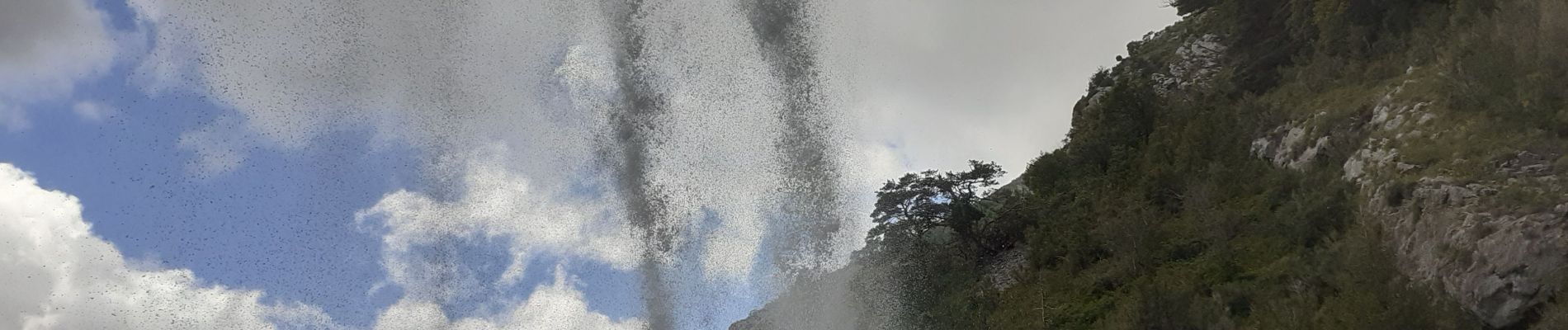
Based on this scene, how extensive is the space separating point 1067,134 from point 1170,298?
2446 centimetres

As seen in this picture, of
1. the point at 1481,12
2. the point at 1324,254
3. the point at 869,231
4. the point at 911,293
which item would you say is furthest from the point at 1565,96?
the point at 869,231

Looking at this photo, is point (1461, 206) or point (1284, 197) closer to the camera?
point (1461, 206)

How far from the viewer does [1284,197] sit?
75.2 ft

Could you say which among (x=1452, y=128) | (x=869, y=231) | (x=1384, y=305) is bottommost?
(x=1384, y=305)

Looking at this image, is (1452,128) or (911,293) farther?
(911,293)

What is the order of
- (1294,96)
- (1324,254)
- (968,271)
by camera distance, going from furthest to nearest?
1. (968,271)
2. (1294,96)
3. (1324,254)

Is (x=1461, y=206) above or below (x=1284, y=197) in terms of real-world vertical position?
below

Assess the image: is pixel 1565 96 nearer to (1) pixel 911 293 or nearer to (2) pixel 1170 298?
(2) pixel 1170 298

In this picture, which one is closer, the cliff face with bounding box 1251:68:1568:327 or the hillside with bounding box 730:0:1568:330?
the cliff face with bounding box 1251:68:1568:327

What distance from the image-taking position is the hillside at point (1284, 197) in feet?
47.6

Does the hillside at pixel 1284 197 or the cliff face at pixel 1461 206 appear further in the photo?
the hillside at pixel 1284 197

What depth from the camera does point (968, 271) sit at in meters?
37.3

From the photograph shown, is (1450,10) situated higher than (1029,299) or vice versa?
(1450,10)

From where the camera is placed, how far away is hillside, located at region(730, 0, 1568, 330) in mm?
14516
